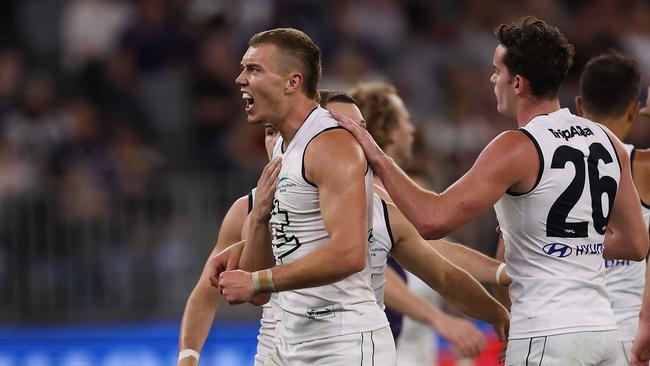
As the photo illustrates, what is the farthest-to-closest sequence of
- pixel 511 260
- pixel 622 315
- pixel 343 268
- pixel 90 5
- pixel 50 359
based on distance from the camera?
pixel 90 5
pixel 50 359
pixel 622 315
pixel 511 260
pixel 343 268

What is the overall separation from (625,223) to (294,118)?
1.56 meters

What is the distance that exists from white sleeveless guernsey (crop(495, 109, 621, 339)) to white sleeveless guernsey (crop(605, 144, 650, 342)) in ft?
4.13

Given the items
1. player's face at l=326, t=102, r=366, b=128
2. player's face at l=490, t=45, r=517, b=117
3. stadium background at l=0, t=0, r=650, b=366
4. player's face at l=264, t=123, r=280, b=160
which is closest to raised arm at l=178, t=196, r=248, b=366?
player's face at l=264, t=123, r=280, b=160

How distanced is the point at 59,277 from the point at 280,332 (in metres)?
6.56

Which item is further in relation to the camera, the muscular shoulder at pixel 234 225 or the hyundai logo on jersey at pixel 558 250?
the muscular shoulder at pixel 234 225

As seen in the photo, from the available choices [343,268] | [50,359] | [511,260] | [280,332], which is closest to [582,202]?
[511,260]

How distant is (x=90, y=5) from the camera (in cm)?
1365

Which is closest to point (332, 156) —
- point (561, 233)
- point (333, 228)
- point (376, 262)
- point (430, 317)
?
point (333, 228)

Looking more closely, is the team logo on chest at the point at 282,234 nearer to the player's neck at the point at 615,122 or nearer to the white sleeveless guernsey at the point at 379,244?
the white sleeveless guernsey at the point at 379,244

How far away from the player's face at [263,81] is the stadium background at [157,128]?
385 cm

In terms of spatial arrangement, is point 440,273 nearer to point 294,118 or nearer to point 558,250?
point 558,250

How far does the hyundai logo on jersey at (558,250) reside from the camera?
17.0ft

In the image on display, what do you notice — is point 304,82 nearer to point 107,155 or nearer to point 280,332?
point 280,332

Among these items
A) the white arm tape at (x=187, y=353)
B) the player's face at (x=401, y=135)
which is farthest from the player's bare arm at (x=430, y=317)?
the white arm tape at (x=187, y=353)
